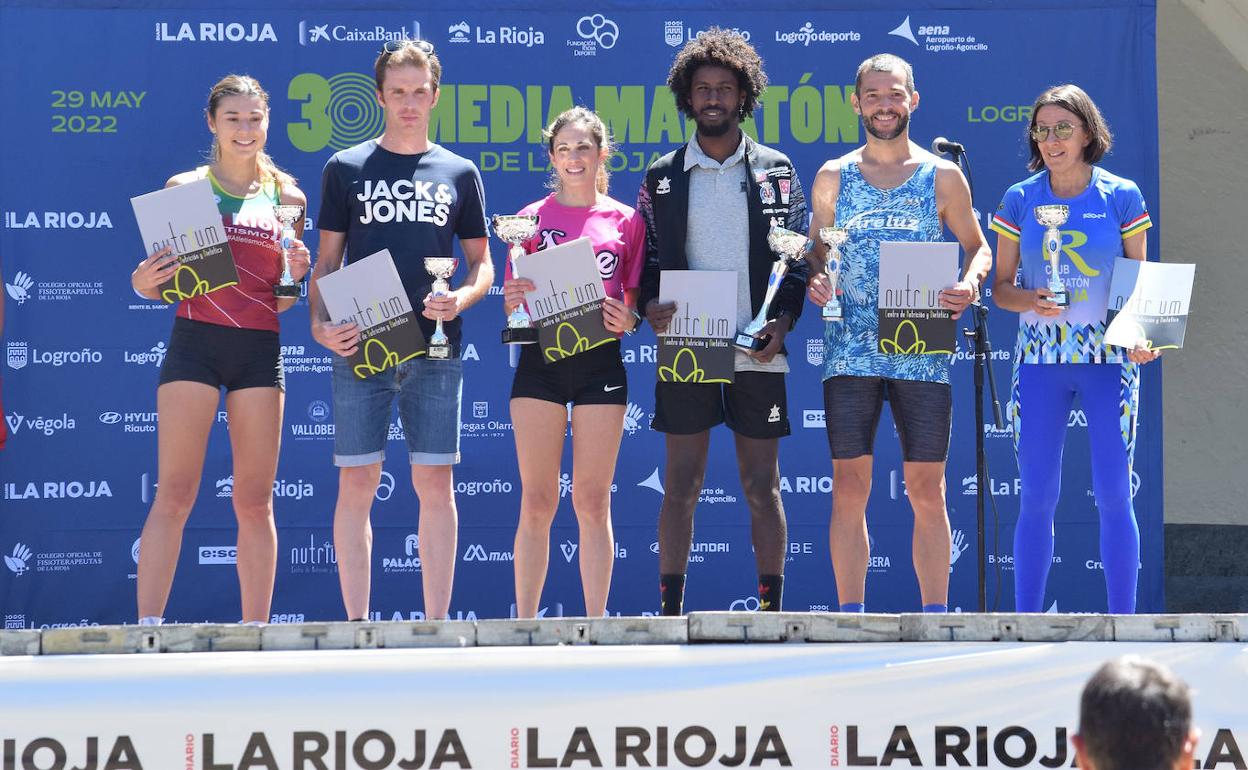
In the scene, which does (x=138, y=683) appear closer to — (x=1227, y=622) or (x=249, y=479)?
(x=249, y=479)

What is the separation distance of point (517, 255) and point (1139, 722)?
8.49 ft

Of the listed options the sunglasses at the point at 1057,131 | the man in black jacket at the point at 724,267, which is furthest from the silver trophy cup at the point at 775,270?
the sunglasses at the point at 1057,131

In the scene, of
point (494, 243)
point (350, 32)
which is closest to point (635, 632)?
point (494, 243)

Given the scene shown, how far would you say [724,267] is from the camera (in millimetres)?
4117

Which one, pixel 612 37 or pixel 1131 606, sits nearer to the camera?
pixel 1131 606

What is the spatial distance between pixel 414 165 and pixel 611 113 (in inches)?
76.0

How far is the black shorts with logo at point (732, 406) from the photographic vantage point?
4059 millimetres

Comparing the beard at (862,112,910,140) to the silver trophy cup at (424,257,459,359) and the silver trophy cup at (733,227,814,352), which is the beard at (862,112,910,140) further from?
the silver trophy cup at (424,257,459,359)

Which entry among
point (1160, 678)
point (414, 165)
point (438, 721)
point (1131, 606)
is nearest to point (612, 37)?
point (414, 165)

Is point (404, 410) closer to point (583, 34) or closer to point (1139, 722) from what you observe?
point (583, 34)

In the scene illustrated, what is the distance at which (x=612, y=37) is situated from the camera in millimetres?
5926

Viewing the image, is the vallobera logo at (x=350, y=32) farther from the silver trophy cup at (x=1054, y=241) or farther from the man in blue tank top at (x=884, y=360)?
the silver trophy cup at (x=1054, y=241)

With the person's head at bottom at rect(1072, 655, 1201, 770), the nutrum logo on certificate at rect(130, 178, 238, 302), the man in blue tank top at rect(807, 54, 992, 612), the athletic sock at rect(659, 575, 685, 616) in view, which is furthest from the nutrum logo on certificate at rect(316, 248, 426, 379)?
the person's head at bottom at rect(1072, 655, 1201, 770)

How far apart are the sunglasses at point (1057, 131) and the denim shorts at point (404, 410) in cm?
176
